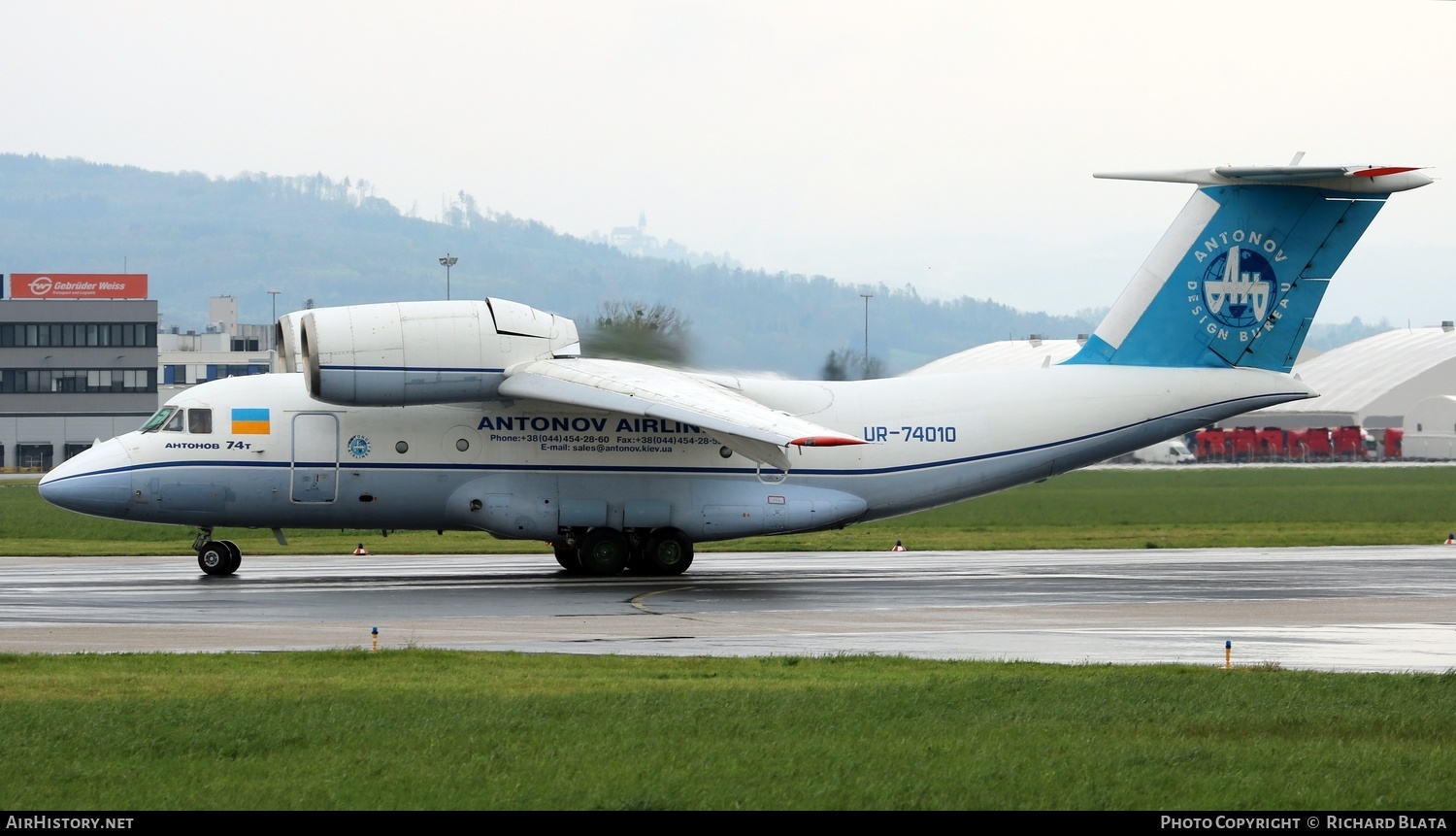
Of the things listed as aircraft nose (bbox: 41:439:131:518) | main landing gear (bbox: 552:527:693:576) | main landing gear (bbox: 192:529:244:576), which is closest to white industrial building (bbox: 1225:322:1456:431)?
main landing gear (bbox: 552:527:693:576)

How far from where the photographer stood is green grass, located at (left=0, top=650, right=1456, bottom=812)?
27.9 ft

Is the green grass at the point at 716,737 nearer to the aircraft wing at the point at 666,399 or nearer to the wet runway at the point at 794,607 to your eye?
the wet runway at the point at 794,607

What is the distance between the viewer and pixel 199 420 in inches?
972

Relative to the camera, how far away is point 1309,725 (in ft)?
35.2

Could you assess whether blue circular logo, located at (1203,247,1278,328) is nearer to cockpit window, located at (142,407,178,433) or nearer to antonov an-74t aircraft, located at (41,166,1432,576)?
antonov an-74t aircraft, located at (41,166,1432,576)

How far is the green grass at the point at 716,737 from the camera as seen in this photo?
851 cm

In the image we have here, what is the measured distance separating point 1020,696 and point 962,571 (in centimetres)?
1486

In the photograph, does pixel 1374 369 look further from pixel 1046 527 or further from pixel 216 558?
pixel 216 558

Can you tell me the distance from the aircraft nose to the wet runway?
1.24 metres

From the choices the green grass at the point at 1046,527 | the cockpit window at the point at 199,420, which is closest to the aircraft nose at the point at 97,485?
the cockpit window at the point at 199,420

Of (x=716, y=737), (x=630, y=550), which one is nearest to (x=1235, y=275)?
(x=630, y=550)

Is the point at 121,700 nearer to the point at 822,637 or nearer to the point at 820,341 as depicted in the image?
the point at 822,637

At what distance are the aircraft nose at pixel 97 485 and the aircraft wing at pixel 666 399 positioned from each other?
6.63 meters

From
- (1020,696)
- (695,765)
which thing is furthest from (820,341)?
(695,765)
